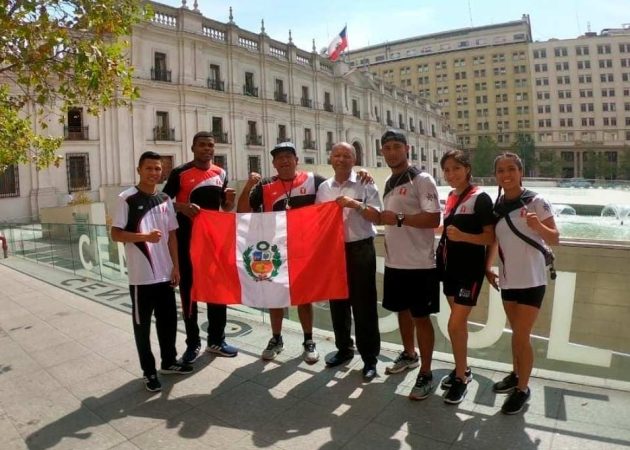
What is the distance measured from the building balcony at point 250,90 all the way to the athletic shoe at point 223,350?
114ft

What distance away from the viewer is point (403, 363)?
3.83 meters

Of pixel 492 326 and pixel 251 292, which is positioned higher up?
pixel 251 292

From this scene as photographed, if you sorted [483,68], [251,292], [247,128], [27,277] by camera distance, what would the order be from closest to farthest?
[251,292]
[27,277]
[247,128]
[483,68]

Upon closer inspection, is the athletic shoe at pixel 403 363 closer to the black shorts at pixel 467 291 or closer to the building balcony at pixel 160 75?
the black shorts at pixel 467 291

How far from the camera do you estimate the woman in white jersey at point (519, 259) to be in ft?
10.0

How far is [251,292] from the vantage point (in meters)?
4.28

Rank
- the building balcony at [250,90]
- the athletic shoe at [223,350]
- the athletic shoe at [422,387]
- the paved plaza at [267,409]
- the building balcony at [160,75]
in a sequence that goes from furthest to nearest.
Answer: the building balcony at [250,90]
the building balcony at [160,75]
the athletic shoe at [223,350]
the athletic shoe at [422,387]
the paved plaza at [267,409]

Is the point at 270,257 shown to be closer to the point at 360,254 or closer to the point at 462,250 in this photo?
the point at 360,254

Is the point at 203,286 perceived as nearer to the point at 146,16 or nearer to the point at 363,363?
the point at 363,363

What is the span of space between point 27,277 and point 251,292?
25.4 feet

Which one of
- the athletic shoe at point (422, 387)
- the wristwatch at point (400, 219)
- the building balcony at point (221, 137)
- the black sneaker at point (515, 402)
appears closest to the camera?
the black sneaker at point (515, 402)

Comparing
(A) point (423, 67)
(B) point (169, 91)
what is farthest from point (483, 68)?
(B) point (169, 91)

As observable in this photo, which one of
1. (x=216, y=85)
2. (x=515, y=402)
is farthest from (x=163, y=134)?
(x=515, y=402)

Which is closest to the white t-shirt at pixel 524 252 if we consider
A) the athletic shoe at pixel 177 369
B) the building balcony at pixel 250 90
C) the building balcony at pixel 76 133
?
the athletic shoe at pixel 177 369
